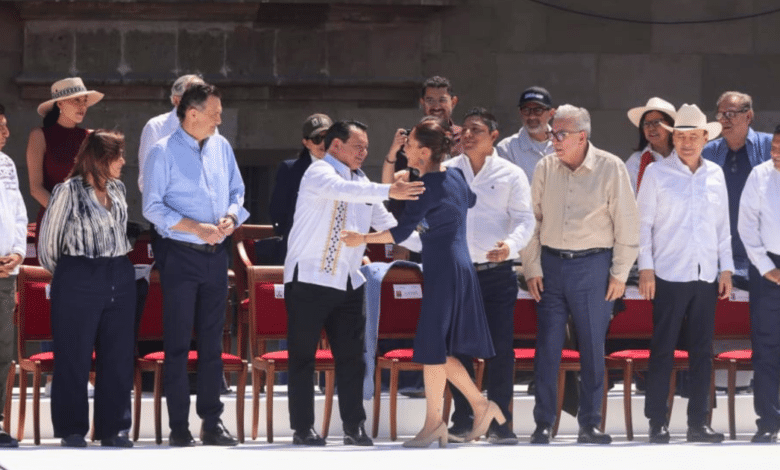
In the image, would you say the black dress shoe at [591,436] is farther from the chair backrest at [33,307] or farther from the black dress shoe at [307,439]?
the chair backrest at [33,307]

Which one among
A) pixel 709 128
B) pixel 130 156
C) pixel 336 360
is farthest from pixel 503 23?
pixel 336 360

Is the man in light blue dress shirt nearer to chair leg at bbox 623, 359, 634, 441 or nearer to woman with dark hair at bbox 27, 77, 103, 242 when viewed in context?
woman with dark hair at bbox 27, 77, 103, 242

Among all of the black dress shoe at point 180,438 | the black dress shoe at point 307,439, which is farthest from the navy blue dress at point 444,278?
the black dress shoe at point 180,438

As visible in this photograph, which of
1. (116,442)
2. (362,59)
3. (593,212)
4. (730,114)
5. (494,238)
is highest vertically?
(362,59)

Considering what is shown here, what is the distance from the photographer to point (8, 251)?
9.71 m

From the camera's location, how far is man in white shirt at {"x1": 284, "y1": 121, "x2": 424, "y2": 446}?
9625 millimetres

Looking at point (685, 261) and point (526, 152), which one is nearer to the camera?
point (685, 261)

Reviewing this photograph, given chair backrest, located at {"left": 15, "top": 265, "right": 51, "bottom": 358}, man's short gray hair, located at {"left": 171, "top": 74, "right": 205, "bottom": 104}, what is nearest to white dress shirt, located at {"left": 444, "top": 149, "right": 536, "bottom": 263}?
man's short gray hair, located at {"left": 171, "top": 74, "right": 205, "bottom": 104}

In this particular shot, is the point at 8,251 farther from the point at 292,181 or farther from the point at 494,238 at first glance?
the point at 494,238

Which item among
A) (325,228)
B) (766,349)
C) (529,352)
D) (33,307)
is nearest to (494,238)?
(529,352)

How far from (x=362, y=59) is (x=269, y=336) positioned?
4.34 metres

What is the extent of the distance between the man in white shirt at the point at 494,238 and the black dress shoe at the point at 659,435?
0.72 m

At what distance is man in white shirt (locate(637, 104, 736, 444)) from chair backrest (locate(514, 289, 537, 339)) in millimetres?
771

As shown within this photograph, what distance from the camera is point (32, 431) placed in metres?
10.2
